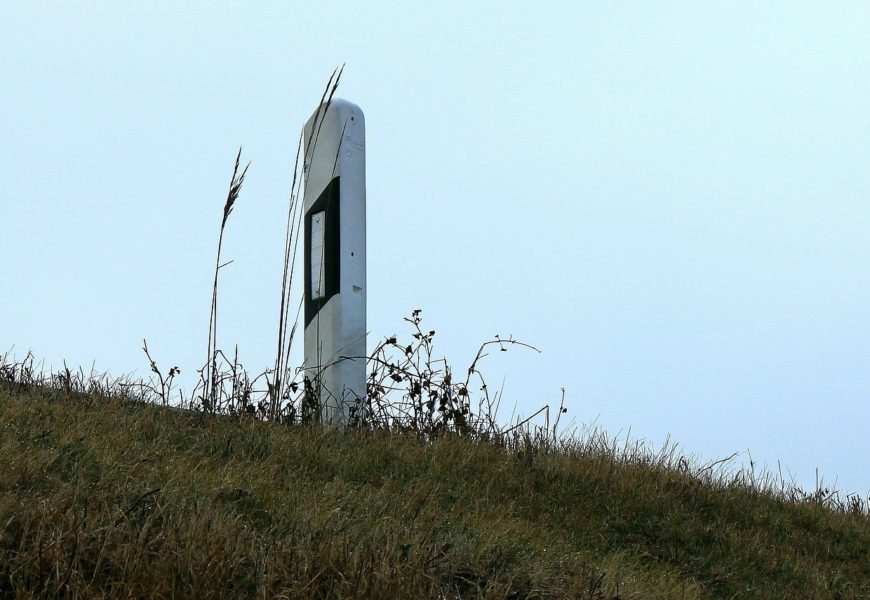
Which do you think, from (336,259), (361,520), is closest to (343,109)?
(336,259)

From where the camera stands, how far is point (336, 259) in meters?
6.14

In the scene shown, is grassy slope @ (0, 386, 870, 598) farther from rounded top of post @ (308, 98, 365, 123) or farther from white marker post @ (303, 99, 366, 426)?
rounded top of post @ (308, 98, 365, 123)

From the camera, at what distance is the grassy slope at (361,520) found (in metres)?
2.82

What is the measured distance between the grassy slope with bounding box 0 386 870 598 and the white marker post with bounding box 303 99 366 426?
2.02 feet

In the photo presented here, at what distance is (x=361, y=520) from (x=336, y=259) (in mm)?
2692

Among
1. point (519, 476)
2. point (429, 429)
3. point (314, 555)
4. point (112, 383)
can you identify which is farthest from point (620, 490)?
point (112, 383)

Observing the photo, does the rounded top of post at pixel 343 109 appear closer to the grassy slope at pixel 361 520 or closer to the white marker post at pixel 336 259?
the white marker post at pixel 336 259

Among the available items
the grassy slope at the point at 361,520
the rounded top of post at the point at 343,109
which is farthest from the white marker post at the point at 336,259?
the grassy slope at the point at 361,520

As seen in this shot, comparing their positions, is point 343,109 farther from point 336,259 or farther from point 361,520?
point 361,520

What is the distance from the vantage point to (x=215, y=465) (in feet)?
13.9

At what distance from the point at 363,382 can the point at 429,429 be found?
53 cm

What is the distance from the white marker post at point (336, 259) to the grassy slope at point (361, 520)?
615mm

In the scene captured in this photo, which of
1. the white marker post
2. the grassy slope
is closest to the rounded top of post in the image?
the white marker post

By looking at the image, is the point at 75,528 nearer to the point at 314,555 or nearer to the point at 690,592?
the point at 314,555
